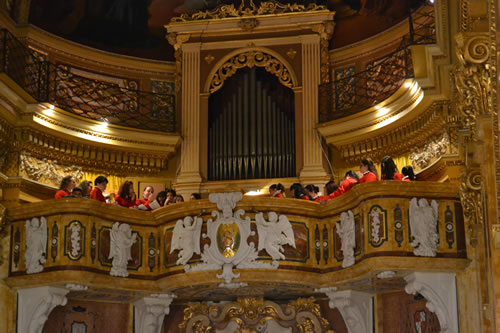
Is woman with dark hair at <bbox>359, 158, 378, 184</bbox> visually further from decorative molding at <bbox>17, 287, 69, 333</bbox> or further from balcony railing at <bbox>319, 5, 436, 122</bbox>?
decorative molding at <bbox>17, 287, 69, 333</bbox>

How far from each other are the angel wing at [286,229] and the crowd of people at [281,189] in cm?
70

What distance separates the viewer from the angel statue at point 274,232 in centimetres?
1358

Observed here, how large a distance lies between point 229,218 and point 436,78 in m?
3.64

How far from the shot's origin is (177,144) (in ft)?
56.9

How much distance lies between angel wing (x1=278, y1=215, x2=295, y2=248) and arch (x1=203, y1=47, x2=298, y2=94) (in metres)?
4.44

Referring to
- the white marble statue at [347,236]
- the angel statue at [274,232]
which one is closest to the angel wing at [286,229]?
the angel statue at [274,232]

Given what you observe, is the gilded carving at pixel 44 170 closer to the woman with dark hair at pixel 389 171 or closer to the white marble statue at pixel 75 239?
the white marble statue at pixel 75 239

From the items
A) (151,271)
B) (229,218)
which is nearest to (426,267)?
(229,218)

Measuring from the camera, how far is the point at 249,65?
17.6 m

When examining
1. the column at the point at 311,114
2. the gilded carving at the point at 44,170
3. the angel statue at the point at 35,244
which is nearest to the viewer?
the angel statue at the point at 35,244

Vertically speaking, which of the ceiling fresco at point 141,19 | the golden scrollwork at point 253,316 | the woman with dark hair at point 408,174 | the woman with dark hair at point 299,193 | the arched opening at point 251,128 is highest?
the ceiling fresco at point 141,19

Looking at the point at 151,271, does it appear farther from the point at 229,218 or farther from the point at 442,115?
the point at 442,115

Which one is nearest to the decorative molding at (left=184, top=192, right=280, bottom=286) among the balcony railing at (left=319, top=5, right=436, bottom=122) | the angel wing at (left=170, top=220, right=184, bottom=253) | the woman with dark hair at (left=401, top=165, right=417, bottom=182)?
the angel wing at (left=170, top=220, right=184, bottom=253)

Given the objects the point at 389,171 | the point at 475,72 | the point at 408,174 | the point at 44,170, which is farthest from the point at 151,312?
the point at 475,72
